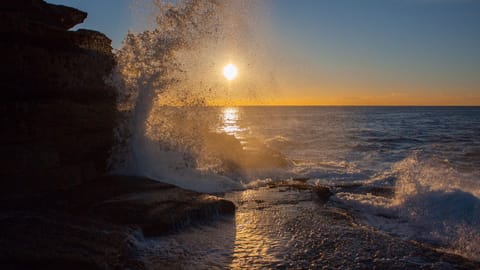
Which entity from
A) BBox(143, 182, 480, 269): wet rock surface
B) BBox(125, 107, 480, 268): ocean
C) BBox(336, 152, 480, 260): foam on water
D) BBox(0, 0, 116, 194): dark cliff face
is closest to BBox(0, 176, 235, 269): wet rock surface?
BBox(143, 182, 480, 269): wet rock surface

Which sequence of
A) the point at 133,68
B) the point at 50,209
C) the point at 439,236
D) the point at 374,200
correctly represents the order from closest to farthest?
the point at 50,209
the point at 439,236
the point at 374,200
the point at 133,68

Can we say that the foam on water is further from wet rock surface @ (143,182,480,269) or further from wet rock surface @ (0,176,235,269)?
wet rock surface @ (0,176,235,269)

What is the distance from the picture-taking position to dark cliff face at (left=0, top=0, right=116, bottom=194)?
6.12 meters

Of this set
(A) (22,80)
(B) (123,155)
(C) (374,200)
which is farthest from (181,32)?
(C) (374,200)

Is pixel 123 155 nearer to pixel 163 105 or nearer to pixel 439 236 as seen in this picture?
pixel 163 105

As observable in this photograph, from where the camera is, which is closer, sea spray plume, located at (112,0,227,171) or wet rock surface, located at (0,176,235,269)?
wet rock surface, located at (0,176,235,269)

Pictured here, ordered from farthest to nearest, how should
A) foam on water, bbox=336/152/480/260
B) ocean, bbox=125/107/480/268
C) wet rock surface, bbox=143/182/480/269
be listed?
foam on water, bbox=336/152/480/260 → ocean, bbox=125/107/480/268 → wet rock surface, bbox=143/182/480/269

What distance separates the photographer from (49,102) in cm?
672

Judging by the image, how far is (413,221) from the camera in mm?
6273

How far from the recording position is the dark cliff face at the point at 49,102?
6125mm

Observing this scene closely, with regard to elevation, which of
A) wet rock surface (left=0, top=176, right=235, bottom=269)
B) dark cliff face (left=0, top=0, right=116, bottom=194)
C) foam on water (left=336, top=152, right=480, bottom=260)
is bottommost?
foam on water (left=336, top=152, right=480, bottom=260)

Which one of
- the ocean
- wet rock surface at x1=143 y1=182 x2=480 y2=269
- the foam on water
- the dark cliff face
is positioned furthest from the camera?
the dark cliff face

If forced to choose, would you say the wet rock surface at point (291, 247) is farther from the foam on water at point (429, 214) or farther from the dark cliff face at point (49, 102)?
the dark cliff face at point (49, 102)

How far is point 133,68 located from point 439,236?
27.2 feet
